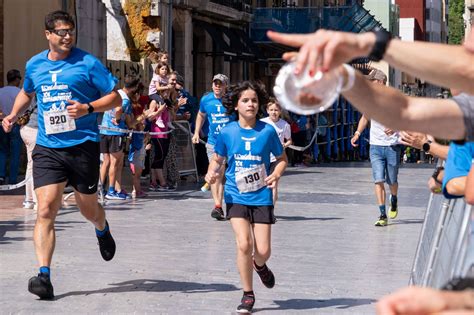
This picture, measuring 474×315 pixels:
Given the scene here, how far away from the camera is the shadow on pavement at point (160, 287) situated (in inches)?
367

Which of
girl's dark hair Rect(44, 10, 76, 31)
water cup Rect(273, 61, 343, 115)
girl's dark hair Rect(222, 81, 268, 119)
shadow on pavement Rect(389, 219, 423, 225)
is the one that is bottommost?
shadow on pavement Rect(389, 219, 423, 225)

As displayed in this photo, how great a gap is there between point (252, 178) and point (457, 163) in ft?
10.3

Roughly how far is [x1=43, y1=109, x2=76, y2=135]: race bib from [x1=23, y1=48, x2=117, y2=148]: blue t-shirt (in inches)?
1.2

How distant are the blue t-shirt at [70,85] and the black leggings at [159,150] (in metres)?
10.4

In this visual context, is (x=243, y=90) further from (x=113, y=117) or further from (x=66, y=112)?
(x=113, y=117)

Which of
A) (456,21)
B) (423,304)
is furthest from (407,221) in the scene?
(456,21)

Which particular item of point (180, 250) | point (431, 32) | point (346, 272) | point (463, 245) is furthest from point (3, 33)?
point (431, 32)

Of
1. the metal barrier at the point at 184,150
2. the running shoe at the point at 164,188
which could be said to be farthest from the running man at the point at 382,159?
the metal barrier at the point at 184,150

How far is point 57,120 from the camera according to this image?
9.15 metres

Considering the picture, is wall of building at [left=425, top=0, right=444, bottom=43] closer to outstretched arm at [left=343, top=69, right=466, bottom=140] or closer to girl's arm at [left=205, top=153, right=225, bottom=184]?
girl's arm at [left=205, top=153, right=225, bottom=184]

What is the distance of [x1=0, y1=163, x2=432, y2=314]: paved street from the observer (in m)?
8.84

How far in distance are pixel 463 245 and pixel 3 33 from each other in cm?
1864

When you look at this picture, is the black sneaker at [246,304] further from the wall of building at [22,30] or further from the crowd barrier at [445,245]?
the wall of building at [22,30]

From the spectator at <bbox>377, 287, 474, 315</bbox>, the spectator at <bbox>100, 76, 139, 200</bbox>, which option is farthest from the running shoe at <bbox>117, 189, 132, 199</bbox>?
Answer: the spectator at <bbox>377, 287, 474, 315</bbox>
